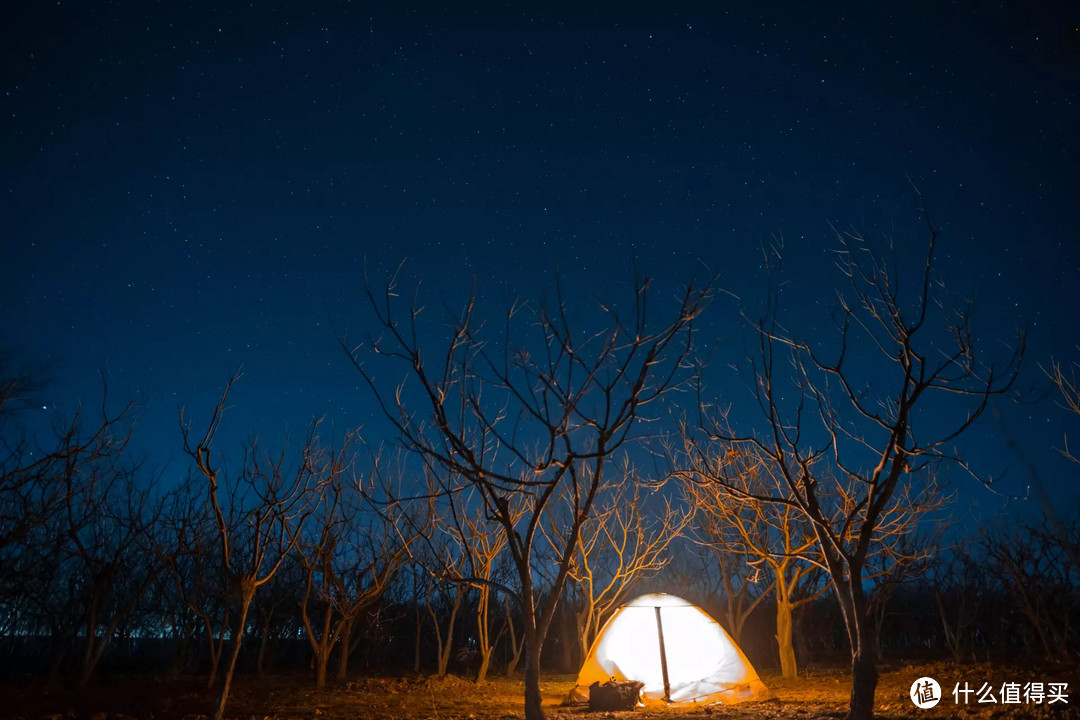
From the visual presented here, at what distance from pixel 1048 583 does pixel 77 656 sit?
1109 inches

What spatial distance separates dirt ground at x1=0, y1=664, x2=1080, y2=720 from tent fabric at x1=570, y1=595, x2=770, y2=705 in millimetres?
759

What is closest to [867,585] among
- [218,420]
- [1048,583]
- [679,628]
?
[1048,583]

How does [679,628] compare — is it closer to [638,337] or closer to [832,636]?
[638,337]

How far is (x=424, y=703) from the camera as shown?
10.2 metres

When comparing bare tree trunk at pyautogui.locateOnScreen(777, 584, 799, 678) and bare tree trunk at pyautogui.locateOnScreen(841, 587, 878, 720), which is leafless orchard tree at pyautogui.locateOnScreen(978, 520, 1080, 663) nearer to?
bare tree trunk at pyautogui.locateOnScreen(777, 584, 799, 678)

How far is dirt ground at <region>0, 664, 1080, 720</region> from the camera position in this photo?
25.2 feet

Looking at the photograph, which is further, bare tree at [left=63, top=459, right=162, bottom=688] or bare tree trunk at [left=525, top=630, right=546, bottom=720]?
bare tree at [left=63, top=459, right=162, bottom=688]

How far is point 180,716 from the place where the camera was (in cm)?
795

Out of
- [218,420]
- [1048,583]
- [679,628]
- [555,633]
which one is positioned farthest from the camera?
[555,633]

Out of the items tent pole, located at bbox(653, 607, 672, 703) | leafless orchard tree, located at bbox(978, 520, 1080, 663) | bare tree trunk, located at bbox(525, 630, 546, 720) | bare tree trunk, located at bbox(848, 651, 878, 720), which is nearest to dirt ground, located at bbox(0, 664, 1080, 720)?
tent pole, located at bbox(653, 607, 672, 703)

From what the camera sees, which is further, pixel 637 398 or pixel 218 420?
pixel 218 420

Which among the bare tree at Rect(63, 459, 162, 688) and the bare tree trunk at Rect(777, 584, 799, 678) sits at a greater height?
the bare tree at Rect(63, 459, 162, 688)

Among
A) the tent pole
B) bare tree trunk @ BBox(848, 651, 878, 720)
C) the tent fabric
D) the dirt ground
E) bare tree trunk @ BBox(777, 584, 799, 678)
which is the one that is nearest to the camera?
bare tree trunk @ BBox(848, 651, 878, 720)

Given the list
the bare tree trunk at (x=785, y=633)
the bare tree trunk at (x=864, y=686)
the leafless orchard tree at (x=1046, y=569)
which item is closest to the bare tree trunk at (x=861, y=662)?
the bare tree trunk at (x=864, y=686)
